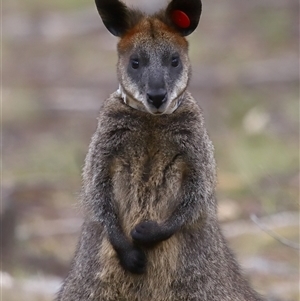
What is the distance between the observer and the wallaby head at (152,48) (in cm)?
671

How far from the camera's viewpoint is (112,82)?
57.7 feet

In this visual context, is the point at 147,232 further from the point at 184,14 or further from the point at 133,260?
the point at 184,14

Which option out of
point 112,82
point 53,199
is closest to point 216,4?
point 112,82

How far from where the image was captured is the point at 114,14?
269 inches

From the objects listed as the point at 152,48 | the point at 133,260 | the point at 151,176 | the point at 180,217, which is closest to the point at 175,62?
the point at 152,48

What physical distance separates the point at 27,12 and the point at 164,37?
658 inches

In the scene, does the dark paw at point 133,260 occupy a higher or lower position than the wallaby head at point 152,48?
lower

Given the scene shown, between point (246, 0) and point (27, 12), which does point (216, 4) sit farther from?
point (27, 12)

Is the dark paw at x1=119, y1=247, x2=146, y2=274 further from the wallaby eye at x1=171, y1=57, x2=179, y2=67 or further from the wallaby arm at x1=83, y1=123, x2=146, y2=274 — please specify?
the wallaby eye at x1=171, y1=57, x2=179, y2=67

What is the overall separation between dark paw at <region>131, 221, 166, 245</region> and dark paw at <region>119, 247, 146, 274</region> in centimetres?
10

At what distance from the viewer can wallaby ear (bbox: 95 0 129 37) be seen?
679 cm

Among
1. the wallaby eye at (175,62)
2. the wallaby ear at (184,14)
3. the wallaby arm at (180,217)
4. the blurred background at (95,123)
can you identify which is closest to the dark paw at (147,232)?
the wallaby arm at (180,217)

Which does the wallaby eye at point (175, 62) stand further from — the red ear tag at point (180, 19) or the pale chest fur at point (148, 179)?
the pale chest fur at point (148, 179)

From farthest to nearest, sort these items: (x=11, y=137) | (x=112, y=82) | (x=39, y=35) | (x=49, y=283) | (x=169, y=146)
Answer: (x=39, y=35) < (x=112, y=82) < (x=11, y=137) < (x=49, y=283) < (x=169, y=146)
